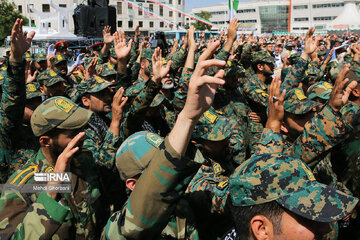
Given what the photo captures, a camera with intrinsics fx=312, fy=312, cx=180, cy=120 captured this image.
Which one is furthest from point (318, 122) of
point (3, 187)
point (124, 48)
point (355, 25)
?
point (355, 25)

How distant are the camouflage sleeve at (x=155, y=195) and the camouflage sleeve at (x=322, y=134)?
3.93 ft

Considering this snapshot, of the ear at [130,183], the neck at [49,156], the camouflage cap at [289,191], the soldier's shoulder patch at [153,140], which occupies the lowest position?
the ear at [130,183]

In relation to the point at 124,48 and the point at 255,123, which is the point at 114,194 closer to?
the point at 124,48

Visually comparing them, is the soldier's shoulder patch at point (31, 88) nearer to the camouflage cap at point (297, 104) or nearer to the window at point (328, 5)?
the camouflage cap at point (297, 104)

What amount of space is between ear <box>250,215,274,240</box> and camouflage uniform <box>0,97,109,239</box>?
1.01 m

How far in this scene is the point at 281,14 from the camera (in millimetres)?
94000

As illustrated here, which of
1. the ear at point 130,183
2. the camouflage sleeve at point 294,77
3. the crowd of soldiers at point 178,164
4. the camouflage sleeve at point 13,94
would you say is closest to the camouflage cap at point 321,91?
the crowd of soldiers at point 178,164

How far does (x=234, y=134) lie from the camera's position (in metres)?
3.27

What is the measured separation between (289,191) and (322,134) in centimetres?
84

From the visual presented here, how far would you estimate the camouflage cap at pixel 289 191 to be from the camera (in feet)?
4.54

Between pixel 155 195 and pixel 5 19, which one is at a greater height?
pixel 5 19

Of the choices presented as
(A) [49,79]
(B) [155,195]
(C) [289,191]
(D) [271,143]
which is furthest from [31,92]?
(C) [289,191]

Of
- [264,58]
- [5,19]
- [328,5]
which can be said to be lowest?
[264,58]

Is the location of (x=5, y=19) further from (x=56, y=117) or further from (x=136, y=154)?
(x=136, y=154)
